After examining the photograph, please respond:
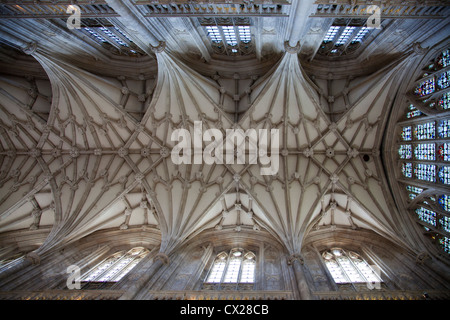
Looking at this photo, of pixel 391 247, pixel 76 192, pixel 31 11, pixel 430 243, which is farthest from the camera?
pixel 76 192

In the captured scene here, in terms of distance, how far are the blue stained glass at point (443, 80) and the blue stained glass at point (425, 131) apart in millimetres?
1689

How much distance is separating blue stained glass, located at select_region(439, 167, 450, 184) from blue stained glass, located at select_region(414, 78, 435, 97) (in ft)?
11.7

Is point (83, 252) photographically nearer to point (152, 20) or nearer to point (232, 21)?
point (152, 20)

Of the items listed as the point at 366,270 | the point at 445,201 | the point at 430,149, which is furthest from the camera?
the point at 366,270

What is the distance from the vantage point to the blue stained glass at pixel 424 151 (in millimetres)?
11148

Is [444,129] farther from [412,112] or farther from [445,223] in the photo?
[445,223]

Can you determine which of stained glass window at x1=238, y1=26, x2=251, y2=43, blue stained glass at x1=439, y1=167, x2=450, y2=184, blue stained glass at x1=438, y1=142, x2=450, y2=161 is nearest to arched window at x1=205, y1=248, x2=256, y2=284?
blue stained glass at x1=439, y1=167, x2=450, y2=184

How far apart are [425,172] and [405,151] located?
170 cm

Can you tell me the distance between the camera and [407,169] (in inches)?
510

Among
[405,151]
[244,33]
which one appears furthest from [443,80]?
[244,33]

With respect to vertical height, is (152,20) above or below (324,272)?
above

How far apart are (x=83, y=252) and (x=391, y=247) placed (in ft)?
57.5

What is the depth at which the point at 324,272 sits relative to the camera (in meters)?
11.9

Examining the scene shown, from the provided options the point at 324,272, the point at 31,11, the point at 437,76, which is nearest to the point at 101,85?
the point at 31,11
